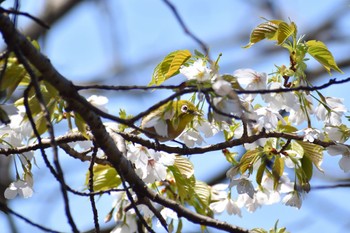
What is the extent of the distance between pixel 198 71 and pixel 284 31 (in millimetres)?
174

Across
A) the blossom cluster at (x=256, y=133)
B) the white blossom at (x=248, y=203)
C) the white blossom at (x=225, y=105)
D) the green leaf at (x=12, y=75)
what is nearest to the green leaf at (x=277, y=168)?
the blossom cluster at (x=256, y=133)

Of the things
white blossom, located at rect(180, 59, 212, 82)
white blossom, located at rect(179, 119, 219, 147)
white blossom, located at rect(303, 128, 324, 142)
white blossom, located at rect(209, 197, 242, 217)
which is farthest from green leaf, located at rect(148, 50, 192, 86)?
white blossom, located at rect(209, 197, 242, 217)

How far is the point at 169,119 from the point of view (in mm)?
973

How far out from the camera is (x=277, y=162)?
1.13m

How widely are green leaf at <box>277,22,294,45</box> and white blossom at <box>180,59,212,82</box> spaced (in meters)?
0.13

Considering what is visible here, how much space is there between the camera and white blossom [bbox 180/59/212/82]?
90cm

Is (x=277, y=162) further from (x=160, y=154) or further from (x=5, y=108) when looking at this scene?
(x=5, y=108)

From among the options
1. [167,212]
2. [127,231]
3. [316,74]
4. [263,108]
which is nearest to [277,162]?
[263,108]

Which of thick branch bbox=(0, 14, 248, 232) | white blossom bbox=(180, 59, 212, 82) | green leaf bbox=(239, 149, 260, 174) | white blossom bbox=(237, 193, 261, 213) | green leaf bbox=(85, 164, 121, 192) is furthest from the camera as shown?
white blossom bbox=(237, 193, 261, 213)

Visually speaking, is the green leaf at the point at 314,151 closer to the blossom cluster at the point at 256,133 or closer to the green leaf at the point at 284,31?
the blossom cluster at the point at 256,133

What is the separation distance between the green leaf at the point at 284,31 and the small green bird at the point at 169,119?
17 cm

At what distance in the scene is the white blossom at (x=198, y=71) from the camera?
2.95ft

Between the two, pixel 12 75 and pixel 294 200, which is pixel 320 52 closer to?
pixel 294 200

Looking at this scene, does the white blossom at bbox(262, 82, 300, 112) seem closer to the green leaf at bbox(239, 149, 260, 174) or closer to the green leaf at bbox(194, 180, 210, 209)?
the green leaf at bbox(239, 149, 260, 174)
